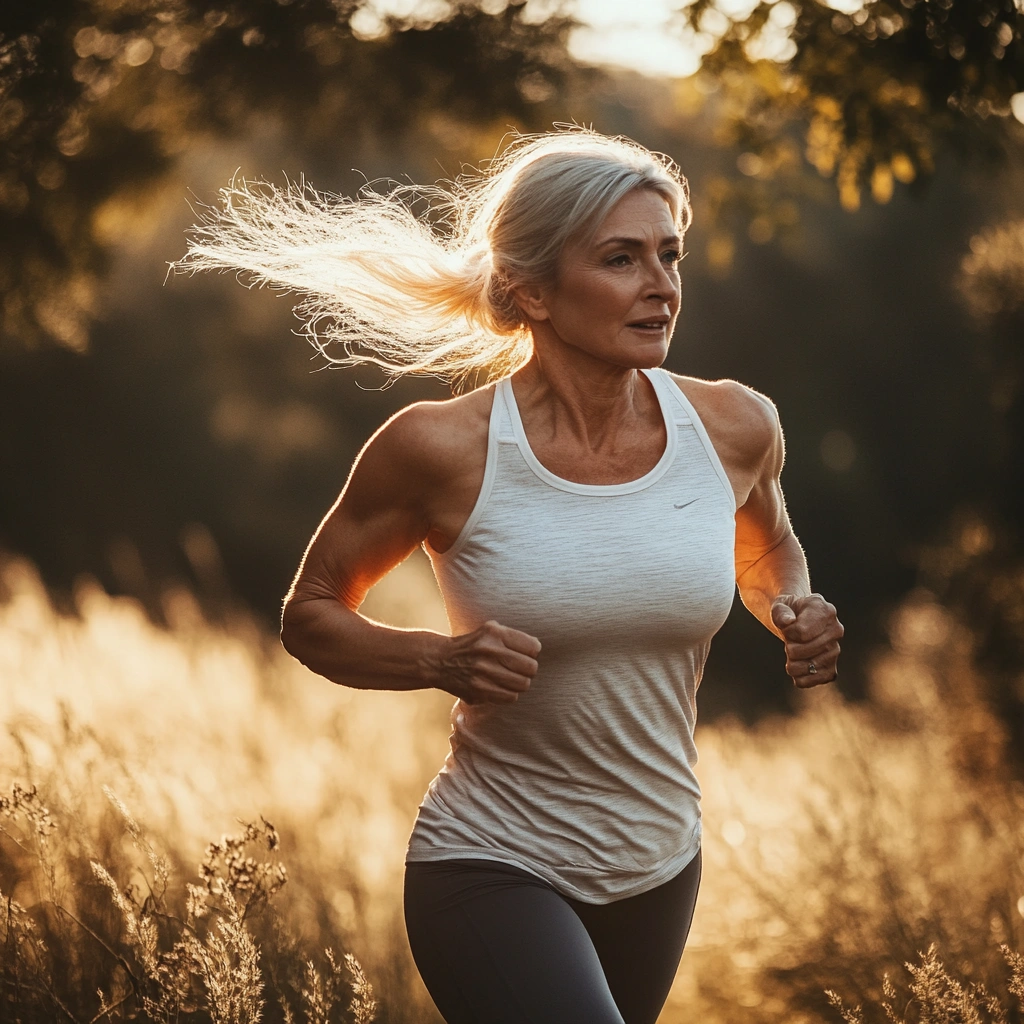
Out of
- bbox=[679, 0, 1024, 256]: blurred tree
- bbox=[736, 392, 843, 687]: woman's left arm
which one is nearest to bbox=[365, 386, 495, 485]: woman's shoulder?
bbox=[736, 392, 843, 687]: woman's left arm

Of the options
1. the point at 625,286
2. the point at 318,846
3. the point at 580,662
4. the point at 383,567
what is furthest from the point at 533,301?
the point at 318,846

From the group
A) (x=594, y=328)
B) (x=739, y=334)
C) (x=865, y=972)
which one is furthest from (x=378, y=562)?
(x=739, y=334)

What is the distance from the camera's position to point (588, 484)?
7.90 ft

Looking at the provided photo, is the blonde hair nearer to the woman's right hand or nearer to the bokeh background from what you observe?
the woman's right hand

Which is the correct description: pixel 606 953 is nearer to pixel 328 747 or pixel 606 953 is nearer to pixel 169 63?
pixel 328 747

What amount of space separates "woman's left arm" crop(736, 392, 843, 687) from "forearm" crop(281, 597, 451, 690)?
628 millimetres

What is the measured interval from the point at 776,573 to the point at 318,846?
1.99m

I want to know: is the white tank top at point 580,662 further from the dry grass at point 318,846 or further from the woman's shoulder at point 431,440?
the dry grass at point 318,846

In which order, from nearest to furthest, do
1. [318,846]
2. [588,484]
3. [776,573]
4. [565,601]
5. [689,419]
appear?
[565,601] < [588,484] < [689,419] < [776,573] < [318,846]

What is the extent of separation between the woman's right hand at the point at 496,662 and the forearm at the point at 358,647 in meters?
0.08

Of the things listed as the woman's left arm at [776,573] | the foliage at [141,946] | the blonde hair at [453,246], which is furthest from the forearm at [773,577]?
the foliage at [141,946]

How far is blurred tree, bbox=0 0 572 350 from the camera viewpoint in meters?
4.88

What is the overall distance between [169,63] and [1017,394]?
3928 millimetres

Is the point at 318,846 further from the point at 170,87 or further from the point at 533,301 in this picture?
the point at 170,87
